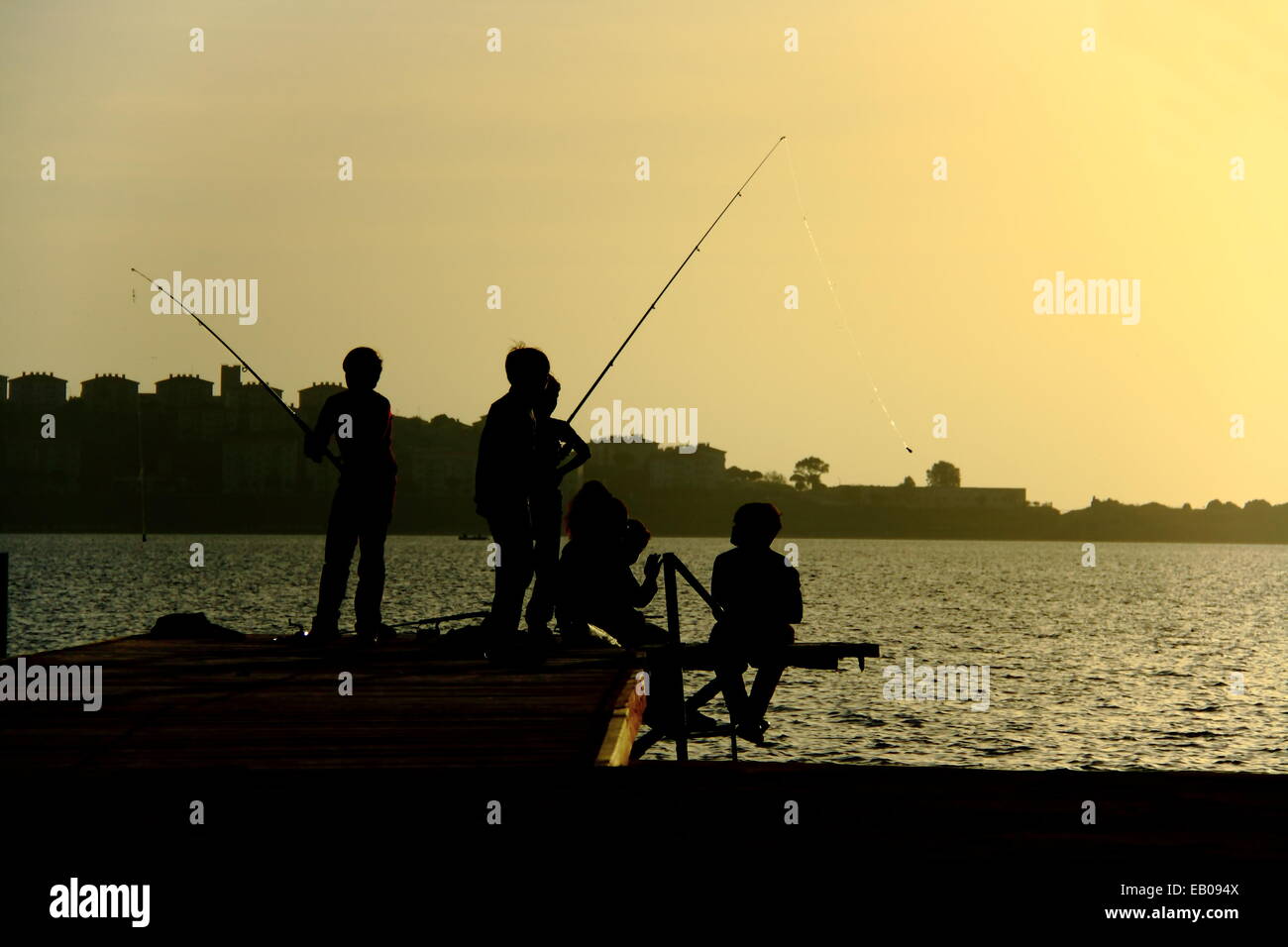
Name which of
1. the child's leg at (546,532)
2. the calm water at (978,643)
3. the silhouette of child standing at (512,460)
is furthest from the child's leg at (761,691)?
the calm water at (978,643)

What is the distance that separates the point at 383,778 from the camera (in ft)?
20.4

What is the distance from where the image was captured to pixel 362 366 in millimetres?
10570

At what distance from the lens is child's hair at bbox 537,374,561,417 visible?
10.6m

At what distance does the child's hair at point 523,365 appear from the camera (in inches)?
378

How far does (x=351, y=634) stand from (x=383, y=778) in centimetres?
790

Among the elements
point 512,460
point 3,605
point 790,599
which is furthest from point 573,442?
point 3,605

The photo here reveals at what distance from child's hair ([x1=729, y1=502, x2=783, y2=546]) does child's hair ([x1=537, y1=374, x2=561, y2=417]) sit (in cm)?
152

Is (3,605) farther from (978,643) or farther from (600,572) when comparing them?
(978,643)

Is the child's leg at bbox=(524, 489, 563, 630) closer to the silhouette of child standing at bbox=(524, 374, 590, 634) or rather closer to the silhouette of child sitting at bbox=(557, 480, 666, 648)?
the silhouette of child standing at bbox=(524, 374, 590, 634)

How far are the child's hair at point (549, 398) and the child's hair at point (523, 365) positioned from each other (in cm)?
89

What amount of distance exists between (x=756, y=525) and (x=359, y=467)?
2.74 meters

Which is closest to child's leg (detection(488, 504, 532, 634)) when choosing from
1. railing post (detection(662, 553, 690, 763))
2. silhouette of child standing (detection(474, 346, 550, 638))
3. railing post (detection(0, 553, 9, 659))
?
silhouette of child standing (detection(474, 346, 550, 638))

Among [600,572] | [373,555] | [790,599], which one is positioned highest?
[373,555]
